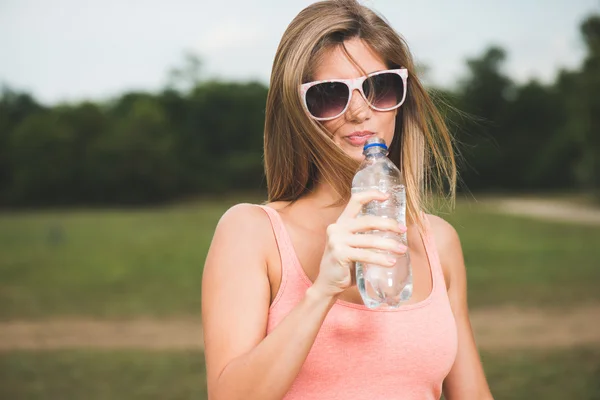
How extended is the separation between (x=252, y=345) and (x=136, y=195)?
65882 millimetres

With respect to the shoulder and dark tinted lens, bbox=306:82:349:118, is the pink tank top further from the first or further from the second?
dark tinted lens, bbox=306:82:349:118

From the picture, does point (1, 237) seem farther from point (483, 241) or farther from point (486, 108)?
point (486, 108)

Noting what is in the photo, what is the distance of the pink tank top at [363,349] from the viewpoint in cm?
182

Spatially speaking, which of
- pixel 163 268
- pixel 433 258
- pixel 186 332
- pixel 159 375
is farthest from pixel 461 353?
pixel 163 268

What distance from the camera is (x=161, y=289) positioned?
1794 centimetres

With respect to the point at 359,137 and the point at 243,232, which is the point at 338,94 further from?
the point at 243,232

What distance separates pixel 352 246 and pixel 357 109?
56cm

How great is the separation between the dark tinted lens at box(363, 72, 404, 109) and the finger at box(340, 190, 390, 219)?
47cm

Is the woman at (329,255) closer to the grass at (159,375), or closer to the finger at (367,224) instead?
the finger at (367,224)

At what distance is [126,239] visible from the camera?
107ft

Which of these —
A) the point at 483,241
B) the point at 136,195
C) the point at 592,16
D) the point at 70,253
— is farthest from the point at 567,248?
the point at 136,195

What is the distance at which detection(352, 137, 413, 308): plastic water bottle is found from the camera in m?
1.84

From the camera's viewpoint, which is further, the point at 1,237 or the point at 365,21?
the point at 1,237

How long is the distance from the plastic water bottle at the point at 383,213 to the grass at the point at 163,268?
4.40 metres
